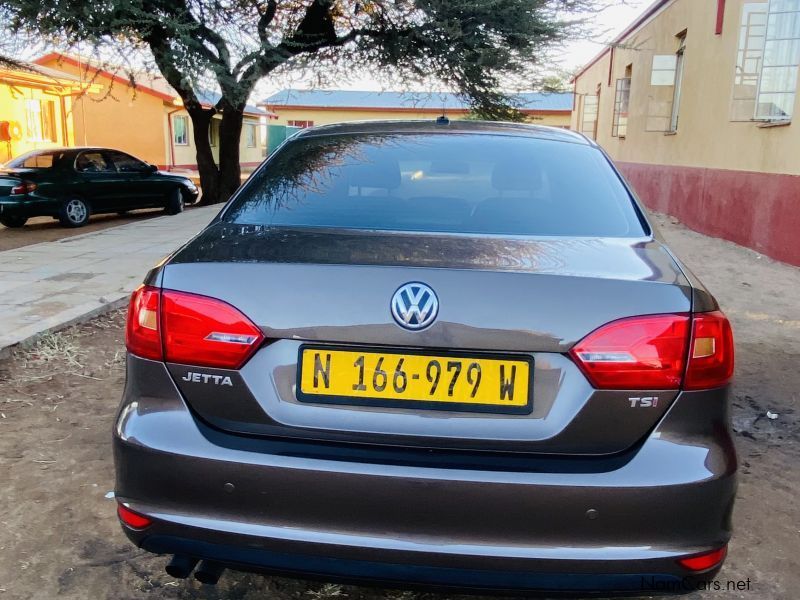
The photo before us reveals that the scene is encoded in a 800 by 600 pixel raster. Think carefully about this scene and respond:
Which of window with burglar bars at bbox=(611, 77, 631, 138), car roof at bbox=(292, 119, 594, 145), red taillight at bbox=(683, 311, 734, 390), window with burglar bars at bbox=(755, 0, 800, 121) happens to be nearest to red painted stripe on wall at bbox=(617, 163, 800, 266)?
window with burglar bars at bbox=(755, 0, 800, 121)

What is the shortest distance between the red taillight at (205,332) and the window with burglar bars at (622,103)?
19517 millimetres

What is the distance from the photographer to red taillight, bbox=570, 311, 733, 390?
1.71 m

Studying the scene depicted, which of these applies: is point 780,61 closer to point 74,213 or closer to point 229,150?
point 74,213

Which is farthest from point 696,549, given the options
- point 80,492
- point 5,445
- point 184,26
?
point 184,26

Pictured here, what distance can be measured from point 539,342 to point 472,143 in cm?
130

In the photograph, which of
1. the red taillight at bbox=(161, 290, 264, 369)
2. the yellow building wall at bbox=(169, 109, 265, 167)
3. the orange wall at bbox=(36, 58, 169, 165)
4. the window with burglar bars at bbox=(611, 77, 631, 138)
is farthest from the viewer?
the yellow building wall at bbox=(169, 109, 265, 167)

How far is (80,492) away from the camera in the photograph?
301cm

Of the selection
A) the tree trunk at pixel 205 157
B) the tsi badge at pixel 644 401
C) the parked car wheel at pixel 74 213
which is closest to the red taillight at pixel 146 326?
the tsi badge at pixel 644 401

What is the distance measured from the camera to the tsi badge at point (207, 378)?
1812 mm

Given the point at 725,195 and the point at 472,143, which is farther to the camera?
the point at 725,195

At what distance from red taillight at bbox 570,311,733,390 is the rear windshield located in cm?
54

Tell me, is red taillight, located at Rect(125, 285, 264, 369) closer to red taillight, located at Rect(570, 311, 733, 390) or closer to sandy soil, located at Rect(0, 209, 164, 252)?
red taillight, located at Rect(570, 311, 733, 390)

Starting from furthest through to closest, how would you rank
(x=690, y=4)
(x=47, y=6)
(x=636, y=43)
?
1. (x=636, y=43)
2. (x=690, y=4)
3. (x=47, y=6)

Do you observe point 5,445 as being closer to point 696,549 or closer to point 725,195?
point 696,549
